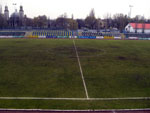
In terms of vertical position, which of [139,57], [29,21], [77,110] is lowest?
[77,110]

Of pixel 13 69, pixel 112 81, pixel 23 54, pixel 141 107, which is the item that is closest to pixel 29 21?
pixel 23 54

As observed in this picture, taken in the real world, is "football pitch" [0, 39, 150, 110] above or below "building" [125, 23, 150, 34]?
below

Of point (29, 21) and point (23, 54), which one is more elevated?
point (29, 21)

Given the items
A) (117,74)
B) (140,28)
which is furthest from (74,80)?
(140,28)

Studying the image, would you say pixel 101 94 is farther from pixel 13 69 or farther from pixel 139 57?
pixel 139 57

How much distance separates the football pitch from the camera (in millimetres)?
18812

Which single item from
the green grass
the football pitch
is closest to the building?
the green grass

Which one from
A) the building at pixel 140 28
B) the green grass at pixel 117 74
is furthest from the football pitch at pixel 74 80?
the building at pixel 140 28

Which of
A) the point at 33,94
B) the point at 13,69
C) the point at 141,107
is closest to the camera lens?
the point at 141,107

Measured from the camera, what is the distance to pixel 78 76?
2700 cm

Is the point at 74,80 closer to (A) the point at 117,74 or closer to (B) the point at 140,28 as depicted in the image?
(A) the point at 117,74

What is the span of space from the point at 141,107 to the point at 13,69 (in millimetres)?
21189

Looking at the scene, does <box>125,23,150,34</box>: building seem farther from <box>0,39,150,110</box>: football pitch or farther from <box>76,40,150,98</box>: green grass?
<box>0,39,150,110</box>: football pitch

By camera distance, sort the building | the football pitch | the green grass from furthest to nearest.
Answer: the building < the green grass < the football pitch
